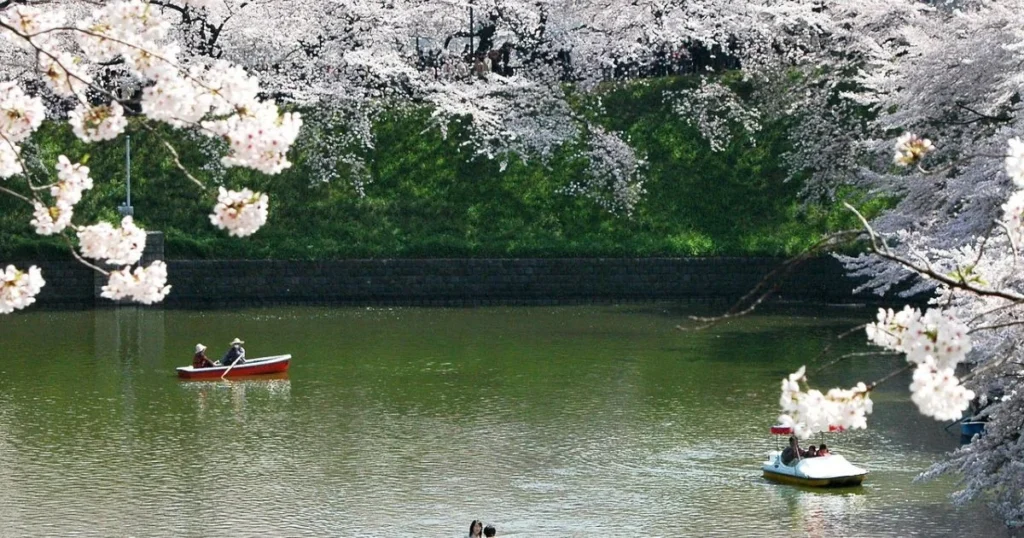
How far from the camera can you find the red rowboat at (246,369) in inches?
1130

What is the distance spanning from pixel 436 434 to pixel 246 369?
6337 millimetres

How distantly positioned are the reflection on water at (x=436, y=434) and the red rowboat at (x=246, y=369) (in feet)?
0.67

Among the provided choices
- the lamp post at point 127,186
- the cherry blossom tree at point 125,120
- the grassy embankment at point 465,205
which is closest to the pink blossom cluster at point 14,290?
the cherry blossom tree at point 125,120

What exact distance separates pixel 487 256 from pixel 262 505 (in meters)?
21.6

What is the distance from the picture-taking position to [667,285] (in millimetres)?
40312

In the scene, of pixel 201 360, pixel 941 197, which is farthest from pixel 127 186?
pixel 941 197

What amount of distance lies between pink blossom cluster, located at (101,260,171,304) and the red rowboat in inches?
799

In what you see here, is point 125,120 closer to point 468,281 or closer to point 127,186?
point 468,281

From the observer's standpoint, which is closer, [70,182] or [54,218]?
[54,218]

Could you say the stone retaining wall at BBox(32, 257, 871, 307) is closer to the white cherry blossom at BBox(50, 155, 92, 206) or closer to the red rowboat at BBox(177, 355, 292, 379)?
the red rowboat at BBox(177, 355, 292, 379)

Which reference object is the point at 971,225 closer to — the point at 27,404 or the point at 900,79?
the point at 900,79

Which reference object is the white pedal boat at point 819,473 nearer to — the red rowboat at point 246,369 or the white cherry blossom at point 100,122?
the red rowboat at point 246,369

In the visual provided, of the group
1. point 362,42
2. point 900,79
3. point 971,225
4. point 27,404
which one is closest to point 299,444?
point 27,404

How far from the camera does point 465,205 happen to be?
1692 inches
